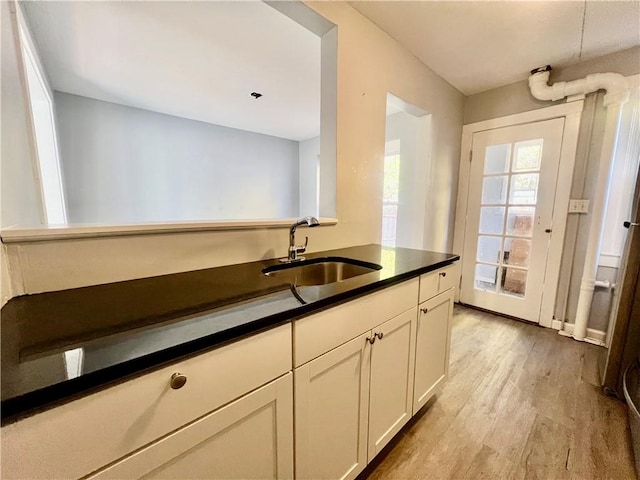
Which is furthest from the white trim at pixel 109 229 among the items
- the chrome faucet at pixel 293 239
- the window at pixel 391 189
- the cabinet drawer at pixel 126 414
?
the window at pixel 391 189

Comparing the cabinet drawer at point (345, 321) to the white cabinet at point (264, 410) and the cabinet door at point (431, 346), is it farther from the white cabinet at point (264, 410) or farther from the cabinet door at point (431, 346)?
the cabinet door at point (431, 346)

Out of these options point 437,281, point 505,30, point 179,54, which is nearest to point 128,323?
point 437,281

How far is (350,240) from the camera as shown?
5.74ft

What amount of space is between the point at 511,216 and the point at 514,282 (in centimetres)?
65

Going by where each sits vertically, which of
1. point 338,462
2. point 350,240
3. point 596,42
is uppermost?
point 596,42

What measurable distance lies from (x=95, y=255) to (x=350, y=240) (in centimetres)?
129

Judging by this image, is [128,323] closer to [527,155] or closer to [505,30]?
[505,30]

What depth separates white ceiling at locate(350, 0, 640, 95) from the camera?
1.57 meters

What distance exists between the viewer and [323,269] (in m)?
1.42

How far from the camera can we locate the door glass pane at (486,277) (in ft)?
8.87

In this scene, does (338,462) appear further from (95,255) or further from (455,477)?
(95,255)

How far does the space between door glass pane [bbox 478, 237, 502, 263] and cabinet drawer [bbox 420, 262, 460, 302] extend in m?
1.53

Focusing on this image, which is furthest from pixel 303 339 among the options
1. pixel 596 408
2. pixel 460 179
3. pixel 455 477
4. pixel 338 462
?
pixel 460 179

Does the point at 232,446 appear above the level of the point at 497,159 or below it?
below
